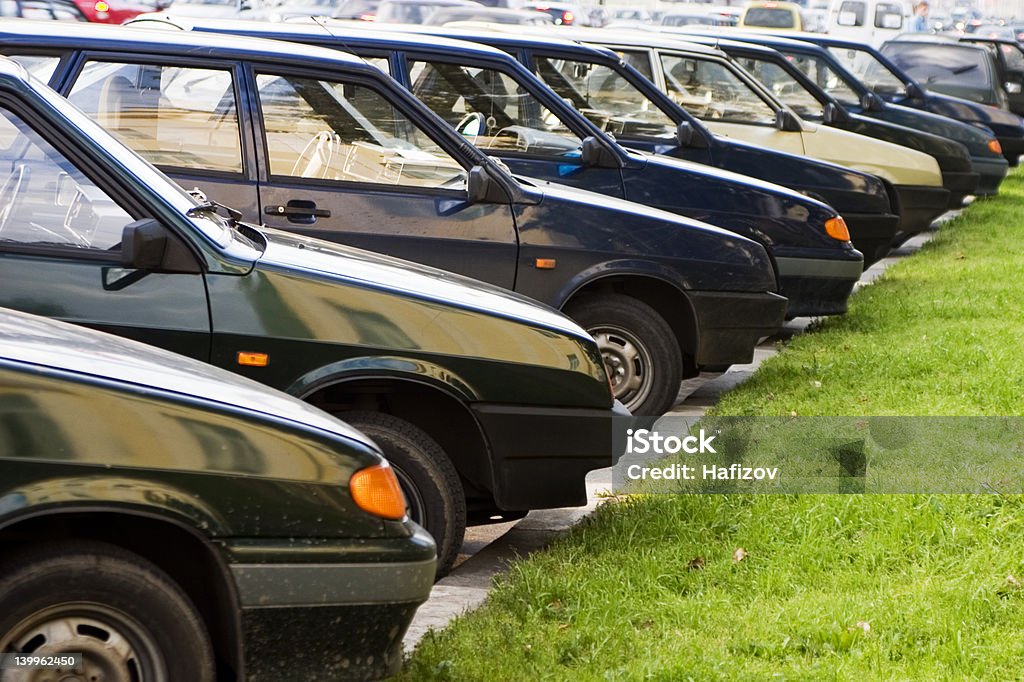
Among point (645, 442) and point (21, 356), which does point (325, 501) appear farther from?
point (645, 442)

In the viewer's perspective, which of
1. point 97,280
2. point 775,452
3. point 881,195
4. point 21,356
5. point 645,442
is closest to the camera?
point 21,356

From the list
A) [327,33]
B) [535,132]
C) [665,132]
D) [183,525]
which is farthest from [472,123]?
[183,525]

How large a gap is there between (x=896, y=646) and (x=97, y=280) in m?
2.67

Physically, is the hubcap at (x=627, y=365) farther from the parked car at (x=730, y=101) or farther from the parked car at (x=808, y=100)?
the parked car at (x=808, y=100)

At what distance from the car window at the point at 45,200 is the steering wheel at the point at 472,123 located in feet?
Answer: 13.6

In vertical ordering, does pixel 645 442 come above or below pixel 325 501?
below

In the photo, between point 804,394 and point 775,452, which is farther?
point 804,394

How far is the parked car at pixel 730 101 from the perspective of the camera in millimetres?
11992

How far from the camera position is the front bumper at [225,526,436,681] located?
3588 millimetres

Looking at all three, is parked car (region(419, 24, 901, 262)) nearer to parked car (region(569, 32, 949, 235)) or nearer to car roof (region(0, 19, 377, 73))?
parked car (region(569, 32, 949, 235))

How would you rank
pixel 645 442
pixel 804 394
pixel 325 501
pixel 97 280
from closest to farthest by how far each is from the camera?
pixel 325 501
pixel 97 280
pixel 645 442
pixel 804 394

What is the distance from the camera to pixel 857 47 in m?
17.6

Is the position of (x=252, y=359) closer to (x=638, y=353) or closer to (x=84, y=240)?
(x=84, y=240)

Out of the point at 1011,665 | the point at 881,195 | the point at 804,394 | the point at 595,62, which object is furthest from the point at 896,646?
the point at 881,195
